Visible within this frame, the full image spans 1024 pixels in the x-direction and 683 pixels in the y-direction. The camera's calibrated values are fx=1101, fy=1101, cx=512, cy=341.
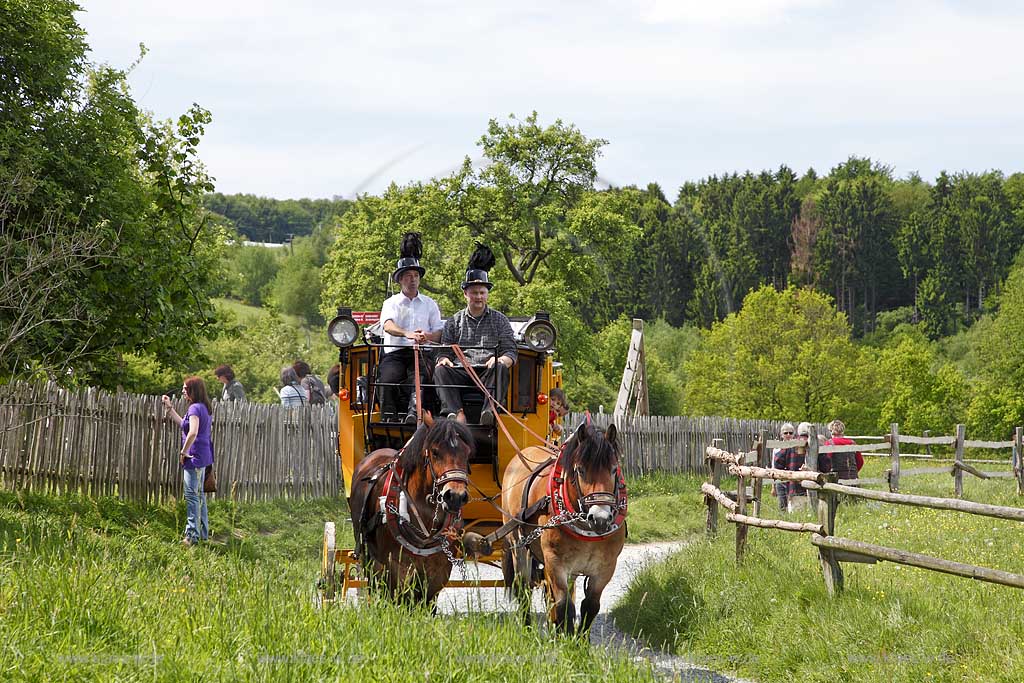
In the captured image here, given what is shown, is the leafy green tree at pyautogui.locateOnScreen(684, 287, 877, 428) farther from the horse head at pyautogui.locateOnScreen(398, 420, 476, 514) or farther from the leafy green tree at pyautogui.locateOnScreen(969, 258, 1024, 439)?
the horse head at pyautogui.locateOnScreen(398, 420, 476, 514)

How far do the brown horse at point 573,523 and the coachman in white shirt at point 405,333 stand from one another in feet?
5.51

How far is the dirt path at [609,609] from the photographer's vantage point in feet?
22.5

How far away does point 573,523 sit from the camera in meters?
7.48

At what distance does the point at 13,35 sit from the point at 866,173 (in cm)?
10576

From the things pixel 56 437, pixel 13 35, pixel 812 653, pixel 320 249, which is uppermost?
pixel 320 249

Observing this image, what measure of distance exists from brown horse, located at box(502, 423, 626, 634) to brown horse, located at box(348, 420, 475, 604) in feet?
2.10

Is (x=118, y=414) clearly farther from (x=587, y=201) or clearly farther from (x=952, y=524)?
(x=587, y=201)

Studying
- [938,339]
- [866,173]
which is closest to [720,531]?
[938,339]

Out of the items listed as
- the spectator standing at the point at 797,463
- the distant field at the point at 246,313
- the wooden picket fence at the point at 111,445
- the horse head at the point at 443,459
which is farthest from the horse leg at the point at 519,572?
the distant field at the point at 246,313

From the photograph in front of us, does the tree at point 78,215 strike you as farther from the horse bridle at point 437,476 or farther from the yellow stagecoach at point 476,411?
the horse bridle at point 437,476

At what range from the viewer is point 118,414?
1362 cm

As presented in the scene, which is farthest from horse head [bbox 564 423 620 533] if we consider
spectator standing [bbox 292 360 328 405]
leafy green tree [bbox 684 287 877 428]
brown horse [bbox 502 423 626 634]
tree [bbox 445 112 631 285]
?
leafy green tree [bbox 684 287 877 428]

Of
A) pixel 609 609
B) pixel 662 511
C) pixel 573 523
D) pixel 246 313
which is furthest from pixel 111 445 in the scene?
pixel 246 313

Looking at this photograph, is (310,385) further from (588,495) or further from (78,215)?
(588,495)
